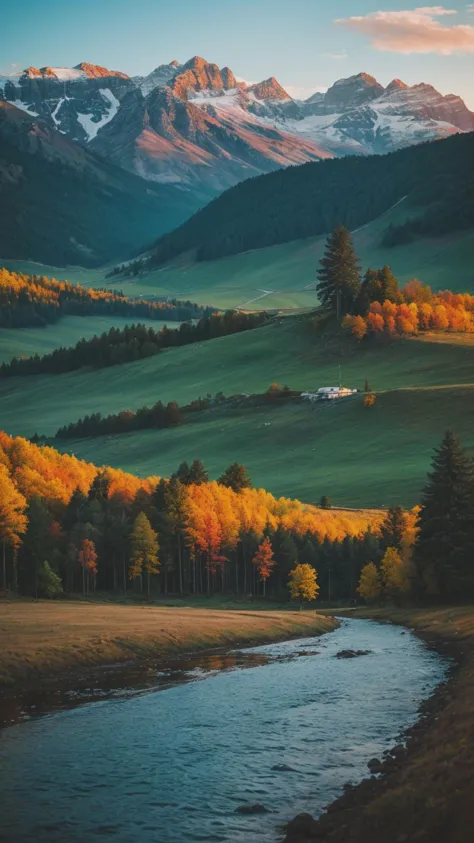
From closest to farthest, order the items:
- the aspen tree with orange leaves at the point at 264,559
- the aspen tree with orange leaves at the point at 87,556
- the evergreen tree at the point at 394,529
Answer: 1. the aspen tree with orange leaves at the point at 87,556
2. the evergreen tree at the point at 394,529
3. the aspen tree with orange leaves at the point at 264,559

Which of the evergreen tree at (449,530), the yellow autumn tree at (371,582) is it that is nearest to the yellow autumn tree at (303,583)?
the yellow autumn tree at (371,582)

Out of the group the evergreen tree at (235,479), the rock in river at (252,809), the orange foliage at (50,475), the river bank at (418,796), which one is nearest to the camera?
the river bank at (418,796)

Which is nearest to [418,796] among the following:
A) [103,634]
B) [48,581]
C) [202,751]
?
[202,751]

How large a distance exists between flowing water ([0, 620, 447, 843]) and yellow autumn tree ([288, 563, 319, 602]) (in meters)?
57.8

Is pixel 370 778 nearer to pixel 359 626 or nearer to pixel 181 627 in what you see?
pixel 181 627

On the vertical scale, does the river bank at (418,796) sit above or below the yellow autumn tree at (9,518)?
below

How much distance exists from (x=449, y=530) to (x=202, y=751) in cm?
5291

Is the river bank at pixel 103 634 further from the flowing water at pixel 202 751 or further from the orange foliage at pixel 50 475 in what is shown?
the orange foliage at pixel 50 475

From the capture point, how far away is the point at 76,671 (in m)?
62.7

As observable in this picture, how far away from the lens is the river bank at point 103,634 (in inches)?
2387

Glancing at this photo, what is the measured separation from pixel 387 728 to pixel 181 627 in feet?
112

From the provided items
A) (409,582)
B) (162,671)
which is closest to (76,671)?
(162,671)

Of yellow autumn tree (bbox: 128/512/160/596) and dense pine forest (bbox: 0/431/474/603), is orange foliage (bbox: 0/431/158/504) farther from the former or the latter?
yellow autumn tree (bbox: 128/512/160/596)

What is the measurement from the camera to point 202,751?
44.1 meters
